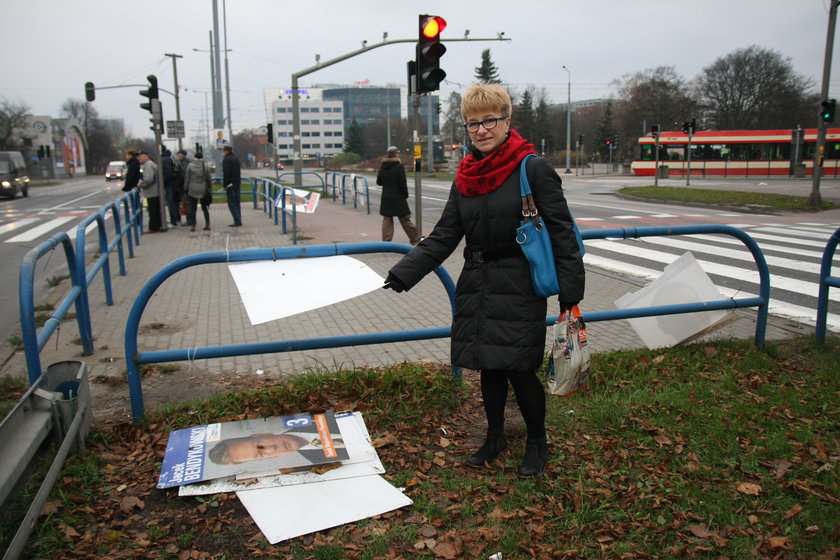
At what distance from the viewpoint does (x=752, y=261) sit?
10406mm

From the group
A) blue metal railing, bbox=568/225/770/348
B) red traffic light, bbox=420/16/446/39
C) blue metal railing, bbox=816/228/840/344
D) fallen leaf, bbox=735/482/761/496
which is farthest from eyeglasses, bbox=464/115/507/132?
red traffic light, bbox=420/16/446/39

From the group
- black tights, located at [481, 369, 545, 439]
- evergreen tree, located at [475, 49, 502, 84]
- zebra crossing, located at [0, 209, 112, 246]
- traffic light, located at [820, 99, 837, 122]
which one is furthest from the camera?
evergreen tree, located at [475, 49, 502, 84]

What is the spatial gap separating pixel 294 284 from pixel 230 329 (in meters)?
2.79

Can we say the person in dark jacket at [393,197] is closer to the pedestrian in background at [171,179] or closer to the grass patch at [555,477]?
the pedestrian in background at [171,179]

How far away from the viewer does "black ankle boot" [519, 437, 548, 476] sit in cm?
332

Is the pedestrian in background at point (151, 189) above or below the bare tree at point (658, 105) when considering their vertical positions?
below

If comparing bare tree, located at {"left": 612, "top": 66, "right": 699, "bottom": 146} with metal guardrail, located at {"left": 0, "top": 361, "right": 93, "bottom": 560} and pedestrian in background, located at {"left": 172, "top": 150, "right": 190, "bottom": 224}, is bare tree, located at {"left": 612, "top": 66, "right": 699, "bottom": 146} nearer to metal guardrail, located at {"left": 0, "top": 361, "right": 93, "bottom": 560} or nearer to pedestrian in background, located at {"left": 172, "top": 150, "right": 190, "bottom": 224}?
pedestrian in background, located at {"left": 172, "top": 150, "right": 190, "bottom": 224}

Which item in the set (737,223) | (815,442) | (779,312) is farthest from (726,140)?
(815,442)

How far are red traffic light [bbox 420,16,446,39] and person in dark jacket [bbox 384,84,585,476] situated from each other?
261 inches

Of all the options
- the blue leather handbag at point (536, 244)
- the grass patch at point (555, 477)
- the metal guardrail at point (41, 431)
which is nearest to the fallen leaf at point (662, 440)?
the grass patch at point (555, 477)

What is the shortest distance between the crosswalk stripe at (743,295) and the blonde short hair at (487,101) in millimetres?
4439

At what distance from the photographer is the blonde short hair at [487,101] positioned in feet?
9.97

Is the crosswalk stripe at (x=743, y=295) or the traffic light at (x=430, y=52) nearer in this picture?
the crosswalk stripe at (x=743, y=295)

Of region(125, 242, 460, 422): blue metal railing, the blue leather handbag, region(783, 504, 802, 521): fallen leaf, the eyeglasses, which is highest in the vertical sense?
the eyeglasses
